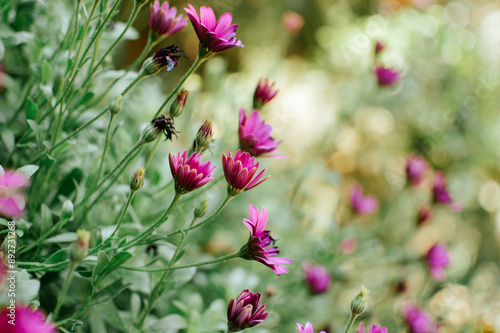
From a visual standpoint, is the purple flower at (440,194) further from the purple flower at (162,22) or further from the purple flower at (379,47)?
the purple flower at (162,22)

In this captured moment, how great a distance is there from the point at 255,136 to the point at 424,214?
49cm

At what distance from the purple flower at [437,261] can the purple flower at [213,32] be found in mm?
561

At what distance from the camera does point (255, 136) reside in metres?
0.47

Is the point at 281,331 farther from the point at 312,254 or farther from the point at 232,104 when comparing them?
the point at 232,104

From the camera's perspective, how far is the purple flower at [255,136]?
0.45m

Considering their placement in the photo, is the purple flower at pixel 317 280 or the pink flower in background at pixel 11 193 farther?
the purple flower at pixel 317 280

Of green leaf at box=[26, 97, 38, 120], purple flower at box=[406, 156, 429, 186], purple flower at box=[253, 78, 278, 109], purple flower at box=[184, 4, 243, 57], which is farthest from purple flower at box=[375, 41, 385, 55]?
green leaf at box=[26, 97, 38, 120]

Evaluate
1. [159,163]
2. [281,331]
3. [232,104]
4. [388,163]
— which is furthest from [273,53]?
[281,331]

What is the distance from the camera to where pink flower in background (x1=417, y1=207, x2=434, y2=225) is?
2.65ft

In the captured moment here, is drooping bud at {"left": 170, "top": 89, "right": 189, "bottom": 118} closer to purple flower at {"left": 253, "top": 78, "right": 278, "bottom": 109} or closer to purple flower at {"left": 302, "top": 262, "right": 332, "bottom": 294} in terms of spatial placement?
purple flower at {"left": 253, "top": 78, "right": 278, "bottom": 109}

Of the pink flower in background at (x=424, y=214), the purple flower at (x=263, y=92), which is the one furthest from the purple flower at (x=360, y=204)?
the purple flower at (x=263, y=92)

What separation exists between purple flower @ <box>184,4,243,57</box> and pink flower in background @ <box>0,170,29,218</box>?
0.19 metres

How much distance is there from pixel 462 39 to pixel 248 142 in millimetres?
1144

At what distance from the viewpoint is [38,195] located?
442mm
